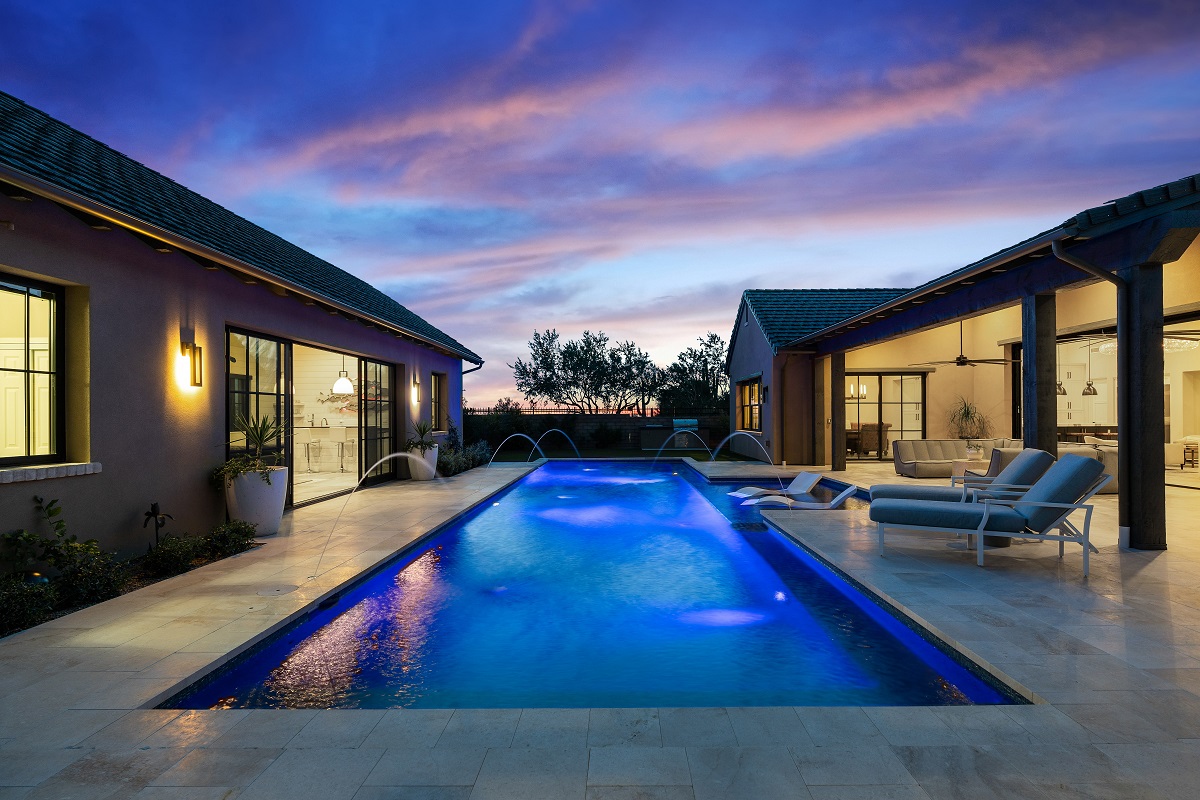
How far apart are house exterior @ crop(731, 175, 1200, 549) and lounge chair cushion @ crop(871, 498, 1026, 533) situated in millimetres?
1613

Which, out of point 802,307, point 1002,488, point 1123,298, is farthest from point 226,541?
point 802,307

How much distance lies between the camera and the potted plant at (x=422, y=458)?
13547 mm

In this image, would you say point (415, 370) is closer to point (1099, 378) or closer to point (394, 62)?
point (394, 62)

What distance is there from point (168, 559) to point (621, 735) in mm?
4879

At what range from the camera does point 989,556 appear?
6195 mm

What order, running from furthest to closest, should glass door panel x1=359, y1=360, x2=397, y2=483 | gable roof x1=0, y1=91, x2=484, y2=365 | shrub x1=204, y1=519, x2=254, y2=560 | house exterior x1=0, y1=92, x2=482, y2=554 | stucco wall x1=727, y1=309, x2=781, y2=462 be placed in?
stucco wall x1=727, y1=309, x2=781, y2=462
glass door panel x1=359, y1=360, x2=397, y2=483
shrub x1=204, y1=519, x2=254, y2=560
house exterior x1=0, y1=92, x2=482, y2=554
gable roof x1=0, y1=91, x2=484, y2=365

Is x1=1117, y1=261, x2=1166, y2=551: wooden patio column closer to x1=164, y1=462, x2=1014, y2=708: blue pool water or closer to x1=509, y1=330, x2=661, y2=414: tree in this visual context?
x1=164, y1=462, x2=1014, y2=708: blue pool water

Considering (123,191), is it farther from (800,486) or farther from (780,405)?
(780,405)

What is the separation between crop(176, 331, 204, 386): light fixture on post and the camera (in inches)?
262

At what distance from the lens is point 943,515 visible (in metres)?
5.84

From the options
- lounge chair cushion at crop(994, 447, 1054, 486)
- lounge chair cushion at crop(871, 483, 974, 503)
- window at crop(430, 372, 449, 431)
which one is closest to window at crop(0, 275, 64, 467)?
lounge chair cushion at crop(871, 483, 974, 503)

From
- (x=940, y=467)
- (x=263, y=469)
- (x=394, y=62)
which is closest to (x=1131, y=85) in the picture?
(x=940, y=467)

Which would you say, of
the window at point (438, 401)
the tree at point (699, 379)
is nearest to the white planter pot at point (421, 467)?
the window at point (438, 401)

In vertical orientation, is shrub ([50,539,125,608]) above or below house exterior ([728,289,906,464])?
below
